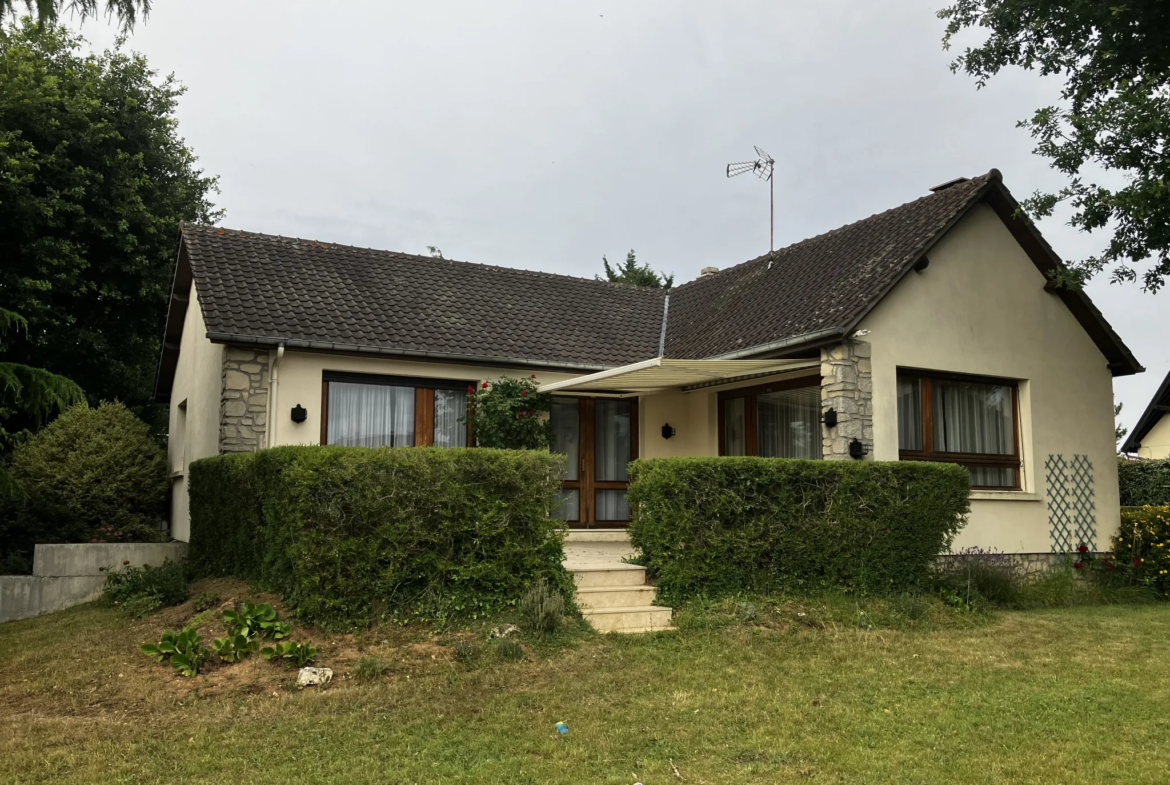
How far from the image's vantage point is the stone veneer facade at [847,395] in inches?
500

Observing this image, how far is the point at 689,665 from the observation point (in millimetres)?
8273

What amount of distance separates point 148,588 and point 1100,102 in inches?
638

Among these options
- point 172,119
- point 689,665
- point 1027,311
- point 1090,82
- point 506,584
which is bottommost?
point 689,665

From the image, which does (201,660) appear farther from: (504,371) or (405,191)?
(405,191)

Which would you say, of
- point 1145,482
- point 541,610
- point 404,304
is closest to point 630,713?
point 541,610

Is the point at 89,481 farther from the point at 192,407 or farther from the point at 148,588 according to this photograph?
the point at 148,588

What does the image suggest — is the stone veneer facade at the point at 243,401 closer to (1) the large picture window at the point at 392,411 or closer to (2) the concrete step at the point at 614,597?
A: (1) the large picture window at the point at 392,411

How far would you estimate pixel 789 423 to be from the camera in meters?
15.1

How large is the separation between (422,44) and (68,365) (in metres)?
17.0

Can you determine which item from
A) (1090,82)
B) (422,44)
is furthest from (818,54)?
(422,44)

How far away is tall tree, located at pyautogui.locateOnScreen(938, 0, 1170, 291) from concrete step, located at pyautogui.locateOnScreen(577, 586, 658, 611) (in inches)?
326

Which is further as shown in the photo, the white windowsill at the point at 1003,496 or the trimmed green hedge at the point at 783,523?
the white windowsill at the point at 1003,496

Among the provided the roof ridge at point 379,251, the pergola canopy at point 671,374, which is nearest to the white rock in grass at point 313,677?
the pergola canopy at point 671,374

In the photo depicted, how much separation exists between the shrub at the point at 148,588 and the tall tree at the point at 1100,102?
13764mm
